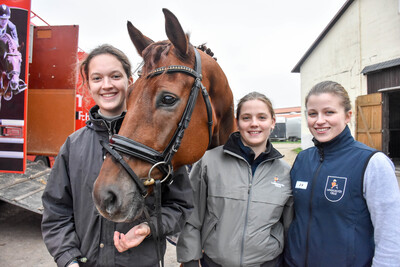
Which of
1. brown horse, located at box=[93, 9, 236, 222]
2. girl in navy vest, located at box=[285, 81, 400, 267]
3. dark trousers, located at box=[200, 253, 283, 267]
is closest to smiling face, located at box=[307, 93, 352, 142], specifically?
girl in navy vest, located at box=[285, 81, 400, 267]

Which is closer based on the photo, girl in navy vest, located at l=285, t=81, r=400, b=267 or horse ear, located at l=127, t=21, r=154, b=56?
girl in navy vest, located at l=285, t=81, r=400, b=267

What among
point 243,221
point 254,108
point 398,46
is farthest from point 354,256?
point 398,46

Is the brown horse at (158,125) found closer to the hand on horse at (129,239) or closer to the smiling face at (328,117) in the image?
the hand on horse at (129,239)

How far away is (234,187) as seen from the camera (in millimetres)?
1717

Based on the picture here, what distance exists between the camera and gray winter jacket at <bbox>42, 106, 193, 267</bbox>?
1.41 m

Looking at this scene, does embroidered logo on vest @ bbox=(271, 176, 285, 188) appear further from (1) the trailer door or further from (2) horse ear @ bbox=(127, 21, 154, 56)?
(1) the trailer door

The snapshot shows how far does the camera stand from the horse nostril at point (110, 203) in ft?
3.91

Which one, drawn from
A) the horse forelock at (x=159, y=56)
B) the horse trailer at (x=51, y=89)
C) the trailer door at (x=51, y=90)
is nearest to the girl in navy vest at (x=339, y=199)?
the horse forelock at (x=159, y=56)

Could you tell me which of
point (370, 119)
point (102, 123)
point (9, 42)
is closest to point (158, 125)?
point (102, 123)

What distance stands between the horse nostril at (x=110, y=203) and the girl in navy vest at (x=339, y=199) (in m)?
1.13

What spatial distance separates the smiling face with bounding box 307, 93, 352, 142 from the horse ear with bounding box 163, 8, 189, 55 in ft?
2.99

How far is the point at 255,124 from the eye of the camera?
182cm

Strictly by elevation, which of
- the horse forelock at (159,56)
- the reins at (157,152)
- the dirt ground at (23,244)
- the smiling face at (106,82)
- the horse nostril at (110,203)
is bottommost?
the dirt ground at (23,244)

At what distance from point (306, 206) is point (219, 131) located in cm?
89
